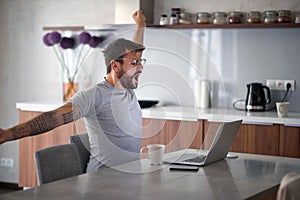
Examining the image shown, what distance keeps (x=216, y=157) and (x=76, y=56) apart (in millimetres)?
2925

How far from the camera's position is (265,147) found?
14.7 ft

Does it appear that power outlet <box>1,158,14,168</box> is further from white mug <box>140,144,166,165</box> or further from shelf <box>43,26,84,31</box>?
white mug <box>140,144,166,165</box>

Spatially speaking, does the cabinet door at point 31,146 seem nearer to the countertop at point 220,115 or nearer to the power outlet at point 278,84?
the countertop at point 220,115

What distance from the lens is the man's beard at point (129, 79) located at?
9.83 feet

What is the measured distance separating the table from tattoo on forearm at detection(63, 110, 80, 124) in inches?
11.7

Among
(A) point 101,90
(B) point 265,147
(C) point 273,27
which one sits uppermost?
(C) point 273,27

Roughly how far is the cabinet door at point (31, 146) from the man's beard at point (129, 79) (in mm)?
2227

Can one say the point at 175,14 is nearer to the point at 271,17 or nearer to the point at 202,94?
the point at 202,94

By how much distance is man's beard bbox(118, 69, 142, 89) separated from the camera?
2.99 m

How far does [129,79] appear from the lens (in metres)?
3.02

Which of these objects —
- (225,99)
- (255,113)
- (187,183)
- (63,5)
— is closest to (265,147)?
(255,113)

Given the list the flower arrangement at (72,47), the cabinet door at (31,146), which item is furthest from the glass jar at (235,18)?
the cabinet door at (31,146)

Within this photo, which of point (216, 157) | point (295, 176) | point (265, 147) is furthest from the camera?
point (265, 147)

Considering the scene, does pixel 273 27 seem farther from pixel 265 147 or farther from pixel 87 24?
pixel 87 24
